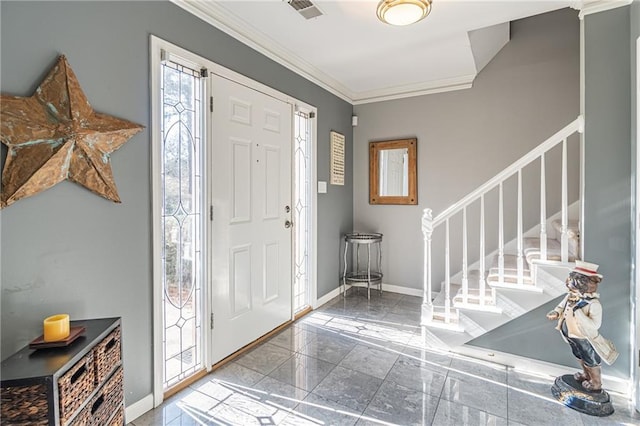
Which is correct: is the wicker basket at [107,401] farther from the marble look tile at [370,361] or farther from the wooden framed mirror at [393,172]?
the wooden framed mirror at [393,172]

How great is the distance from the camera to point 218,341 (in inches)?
92.5

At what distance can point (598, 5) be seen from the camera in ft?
6.65

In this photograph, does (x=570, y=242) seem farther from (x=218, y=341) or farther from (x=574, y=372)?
(x=218, y=341)

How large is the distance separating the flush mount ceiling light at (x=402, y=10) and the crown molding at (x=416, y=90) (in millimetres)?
1733

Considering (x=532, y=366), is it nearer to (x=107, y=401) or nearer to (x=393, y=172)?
(x=393, y=172)

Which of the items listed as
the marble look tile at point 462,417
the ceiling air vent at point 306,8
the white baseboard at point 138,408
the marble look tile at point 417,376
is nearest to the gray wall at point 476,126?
the marble look tile at point 417,376

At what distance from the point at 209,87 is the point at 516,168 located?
2261 millimetres

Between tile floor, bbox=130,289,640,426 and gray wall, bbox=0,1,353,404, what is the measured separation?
0.48 metres

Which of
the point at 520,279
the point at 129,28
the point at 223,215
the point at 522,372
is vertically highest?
the point at 129,28

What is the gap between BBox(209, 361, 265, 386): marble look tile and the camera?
2.17m

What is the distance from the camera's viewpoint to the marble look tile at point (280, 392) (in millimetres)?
1954

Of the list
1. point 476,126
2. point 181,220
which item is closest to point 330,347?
point 181,220

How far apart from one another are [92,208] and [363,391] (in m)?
1.91

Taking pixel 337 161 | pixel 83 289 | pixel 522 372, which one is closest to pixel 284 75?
pixel 337 161
